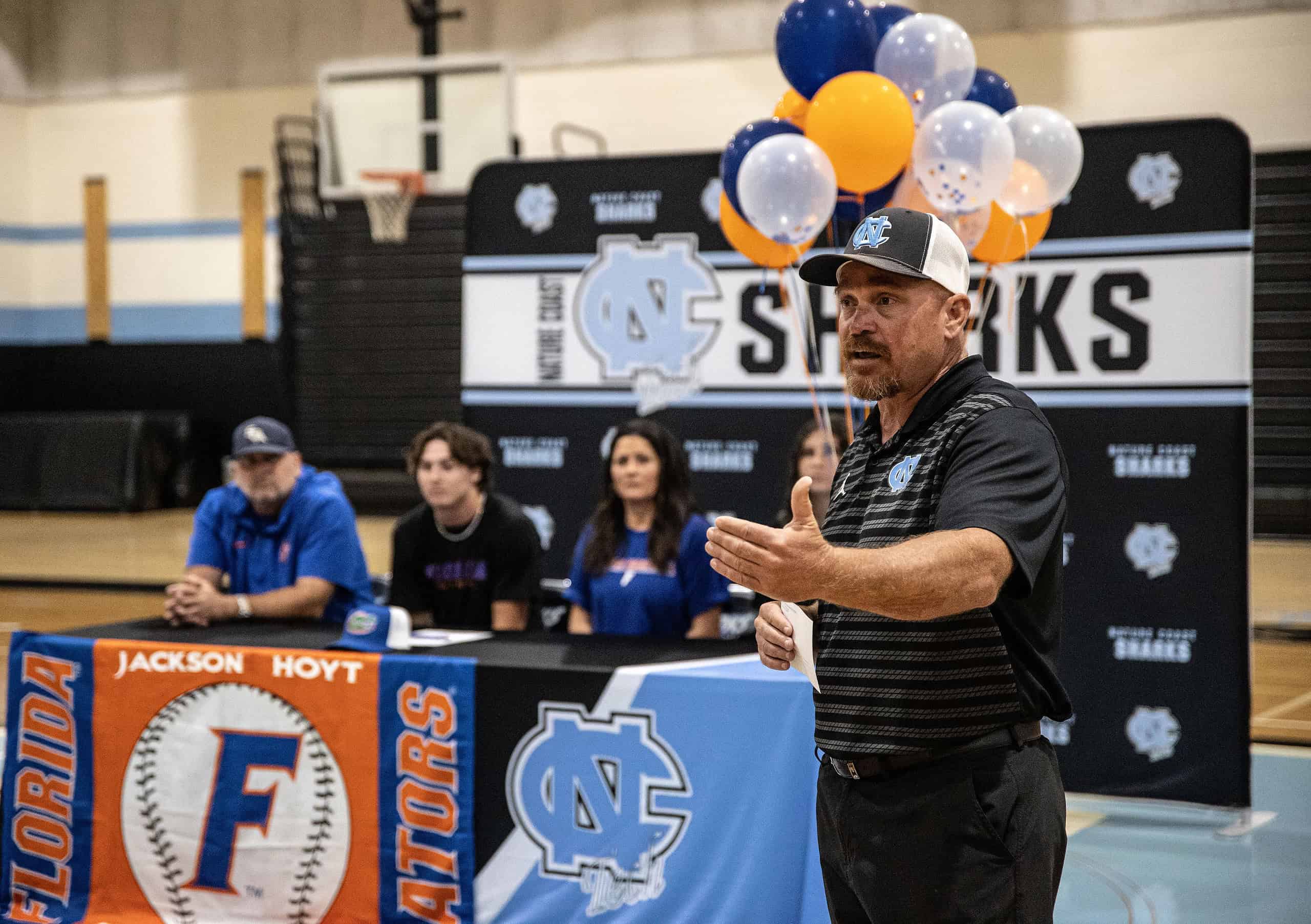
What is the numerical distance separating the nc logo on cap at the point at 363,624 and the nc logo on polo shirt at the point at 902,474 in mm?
2002

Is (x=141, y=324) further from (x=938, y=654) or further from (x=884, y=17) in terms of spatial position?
(x=938, y=654)

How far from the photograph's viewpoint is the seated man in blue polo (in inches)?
160

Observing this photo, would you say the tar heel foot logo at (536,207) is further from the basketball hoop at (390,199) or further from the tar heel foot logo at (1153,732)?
the basketball hoop at (390,199)

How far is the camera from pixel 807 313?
4.93m

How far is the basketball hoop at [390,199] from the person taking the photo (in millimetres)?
11219

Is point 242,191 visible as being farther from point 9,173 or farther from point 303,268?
point 9,173

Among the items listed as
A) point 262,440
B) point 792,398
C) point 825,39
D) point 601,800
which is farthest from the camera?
point 792,398

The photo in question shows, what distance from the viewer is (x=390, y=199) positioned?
12.1 meters

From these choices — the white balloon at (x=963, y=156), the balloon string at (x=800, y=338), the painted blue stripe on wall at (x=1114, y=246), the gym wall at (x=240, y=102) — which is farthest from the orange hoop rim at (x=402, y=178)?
the white balloon at (x=963, y=156)

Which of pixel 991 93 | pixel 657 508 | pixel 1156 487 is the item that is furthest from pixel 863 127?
pixel 1156 487

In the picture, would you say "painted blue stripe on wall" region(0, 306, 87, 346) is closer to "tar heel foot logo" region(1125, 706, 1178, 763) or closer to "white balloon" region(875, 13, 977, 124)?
"white balloon" region(875, 13, 977, 124)

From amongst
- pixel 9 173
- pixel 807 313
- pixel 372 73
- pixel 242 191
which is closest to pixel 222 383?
pixel 242 191

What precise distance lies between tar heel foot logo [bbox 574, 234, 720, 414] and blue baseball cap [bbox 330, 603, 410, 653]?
6.14ft

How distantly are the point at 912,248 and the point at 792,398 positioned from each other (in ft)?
10.6
